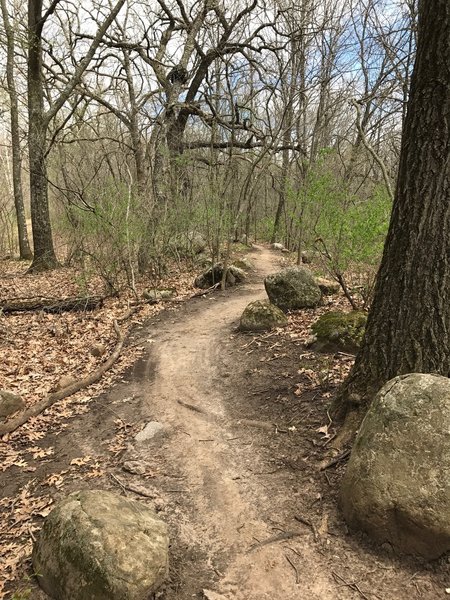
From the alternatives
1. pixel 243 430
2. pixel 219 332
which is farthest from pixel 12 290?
pixel 243 430

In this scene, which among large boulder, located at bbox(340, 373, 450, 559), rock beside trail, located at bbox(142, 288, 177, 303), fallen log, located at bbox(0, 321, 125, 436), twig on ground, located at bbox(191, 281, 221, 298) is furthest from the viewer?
twig on ground, located at bbox(191, 281, 221, 298)

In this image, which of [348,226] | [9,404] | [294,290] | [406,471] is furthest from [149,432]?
[348,226]

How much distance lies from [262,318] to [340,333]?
2022 millimetres

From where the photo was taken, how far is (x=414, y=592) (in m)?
2.88

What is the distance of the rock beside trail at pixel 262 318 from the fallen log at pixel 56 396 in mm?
2602

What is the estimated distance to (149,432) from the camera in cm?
525

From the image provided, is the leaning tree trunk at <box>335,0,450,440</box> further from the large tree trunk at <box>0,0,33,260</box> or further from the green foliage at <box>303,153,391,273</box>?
the large tree trunk at <box>0,0,33,260</box>

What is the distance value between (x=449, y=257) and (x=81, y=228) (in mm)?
10802

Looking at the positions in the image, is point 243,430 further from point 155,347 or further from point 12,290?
point 12,290

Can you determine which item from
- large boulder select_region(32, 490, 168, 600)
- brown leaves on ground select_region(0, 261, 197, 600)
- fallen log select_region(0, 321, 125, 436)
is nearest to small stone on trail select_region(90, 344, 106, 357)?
brown leaves on ground select_region(0, 261, 197, 600)

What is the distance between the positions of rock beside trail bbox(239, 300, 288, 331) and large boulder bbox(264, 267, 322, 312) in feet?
3.22

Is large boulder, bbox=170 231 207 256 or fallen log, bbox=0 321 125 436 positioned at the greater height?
large boulder, bbox=170 231 207 256

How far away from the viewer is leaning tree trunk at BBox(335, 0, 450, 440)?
363 cm

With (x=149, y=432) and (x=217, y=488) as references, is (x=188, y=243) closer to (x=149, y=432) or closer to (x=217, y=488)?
(x=149, y=432)
